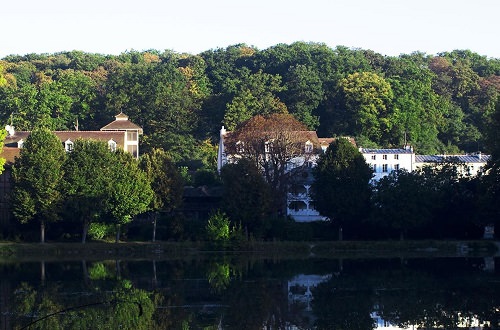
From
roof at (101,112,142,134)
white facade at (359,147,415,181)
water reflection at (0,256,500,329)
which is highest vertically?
roof at (101,112,142,134)

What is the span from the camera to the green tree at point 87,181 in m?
72.1

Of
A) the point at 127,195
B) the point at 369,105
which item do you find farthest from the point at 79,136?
the point at 369,105

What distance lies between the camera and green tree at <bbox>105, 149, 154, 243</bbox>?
2813 inches

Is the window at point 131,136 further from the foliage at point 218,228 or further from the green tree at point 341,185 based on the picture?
the foliage at point 218,228

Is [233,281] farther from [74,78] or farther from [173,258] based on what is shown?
[74,78]

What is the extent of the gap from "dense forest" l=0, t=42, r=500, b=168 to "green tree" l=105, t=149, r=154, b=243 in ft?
74.4

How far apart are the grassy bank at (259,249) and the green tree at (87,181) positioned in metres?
2.50

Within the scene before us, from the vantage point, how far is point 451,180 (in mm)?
75438

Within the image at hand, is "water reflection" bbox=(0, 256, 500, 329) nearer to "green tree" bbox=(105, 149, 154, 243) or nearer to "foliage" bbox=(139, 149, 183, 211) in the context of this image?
"green tree" bbox=(105, 149, 154, 243)

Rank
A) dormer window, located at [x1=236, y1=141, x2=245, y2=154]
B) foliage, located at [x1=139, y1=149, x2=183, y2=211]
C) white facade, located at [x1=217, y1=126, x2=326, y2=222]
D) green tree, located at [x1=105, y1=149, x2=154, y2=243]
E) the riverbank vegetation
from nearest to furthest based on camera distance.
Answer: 1. green tree, located at [x1=105, y1=149, x2=154, y2=243]
2. the riverbank vegetation
3. foliage, located at [x1=139, y1=149, x2=183, y2=211]
4. white facade, located at [x1=217, y1=126, x2=326, y2=222]
5. dormer window, located at [x1=236, y1=141, x2=245, y2=154]

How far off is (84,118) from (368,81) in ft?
97.1

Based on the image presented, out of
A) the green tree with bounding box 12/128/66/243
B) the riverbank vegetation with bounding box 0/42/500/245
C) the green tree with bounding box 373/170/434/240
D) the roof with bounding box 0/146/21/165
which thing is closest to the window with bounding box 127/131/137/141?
the riverbank vegetation with bounding box 0/42/500/245

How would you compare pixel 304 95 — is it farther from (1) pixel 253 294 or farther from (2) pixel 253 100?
(1) pixel 253 294

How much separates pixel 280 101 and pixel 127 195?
4375 centimetres
